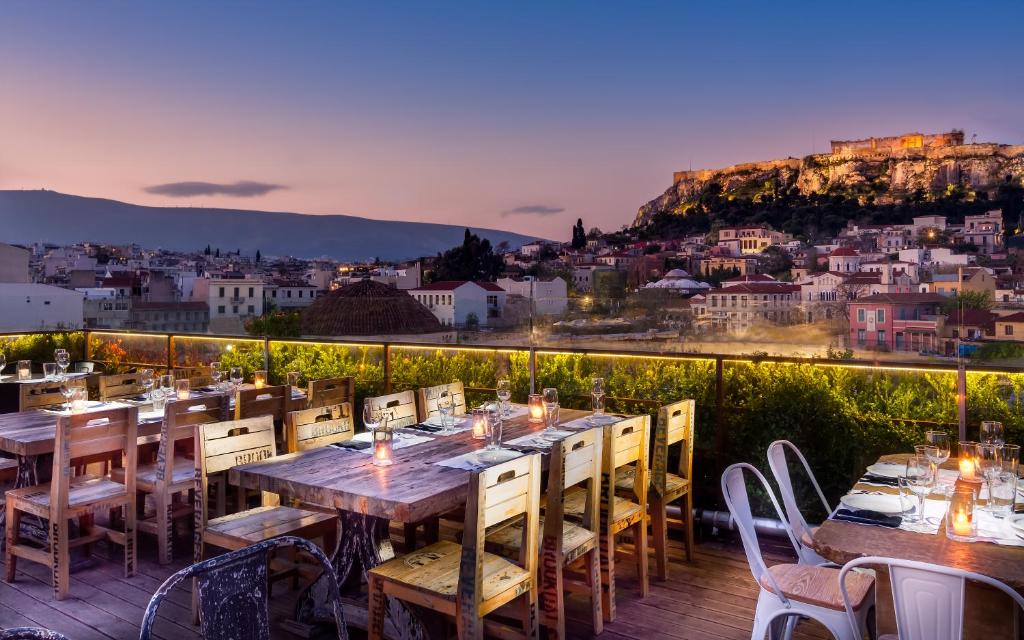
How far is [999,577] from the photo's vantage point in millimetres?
1682

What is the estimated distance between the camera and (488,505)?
2178 millimetres

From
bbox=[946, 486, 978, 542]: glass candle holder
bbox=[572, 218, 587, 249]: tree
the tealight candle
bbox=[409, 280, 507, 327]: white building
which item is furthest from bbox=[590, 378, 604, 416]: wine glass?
bbox=[572, 218, 587, 249]: tree

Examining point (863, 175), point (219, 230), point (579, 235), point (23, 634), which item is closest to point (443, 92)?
point (219, 230)

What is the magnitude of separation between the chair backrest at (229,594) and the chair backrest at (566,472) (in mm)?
1442

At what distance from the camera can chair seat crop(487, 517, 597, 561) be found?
2.75m

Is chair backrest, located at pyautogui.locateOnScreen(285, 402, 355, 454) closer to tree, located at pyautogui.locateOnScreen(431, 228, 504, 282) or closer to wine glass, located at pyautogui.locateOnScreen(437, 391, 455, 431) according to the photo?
wine glass, located at pyautogui.locateOnScreen(437, 391, 455, 431)

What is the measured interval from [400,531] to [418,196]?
66.4 ft

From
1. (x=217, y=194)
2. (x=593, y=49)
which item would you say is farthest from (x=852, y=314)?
(x=217, y=194)

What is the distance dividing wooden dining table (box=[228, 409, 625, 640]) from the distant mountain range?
16.3 m

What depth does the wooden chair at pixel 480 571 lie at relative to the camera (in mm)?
2164

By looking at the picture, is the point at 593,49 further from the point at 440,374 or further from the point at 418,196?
the point at 440,374

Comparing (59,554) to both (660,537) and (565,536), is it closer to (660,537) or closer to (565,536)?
(565,536)

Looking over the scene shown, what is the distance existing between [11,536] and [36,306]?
60.6 feet

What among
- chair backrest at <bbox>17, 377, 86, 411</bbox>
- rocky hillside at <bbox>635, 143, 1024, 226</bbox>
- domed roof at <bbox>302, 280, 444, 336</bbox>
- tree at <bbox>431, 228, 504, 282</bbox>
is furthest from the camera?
rocky hillside at <bbox>635, 143, 1024, 226</bbox>
